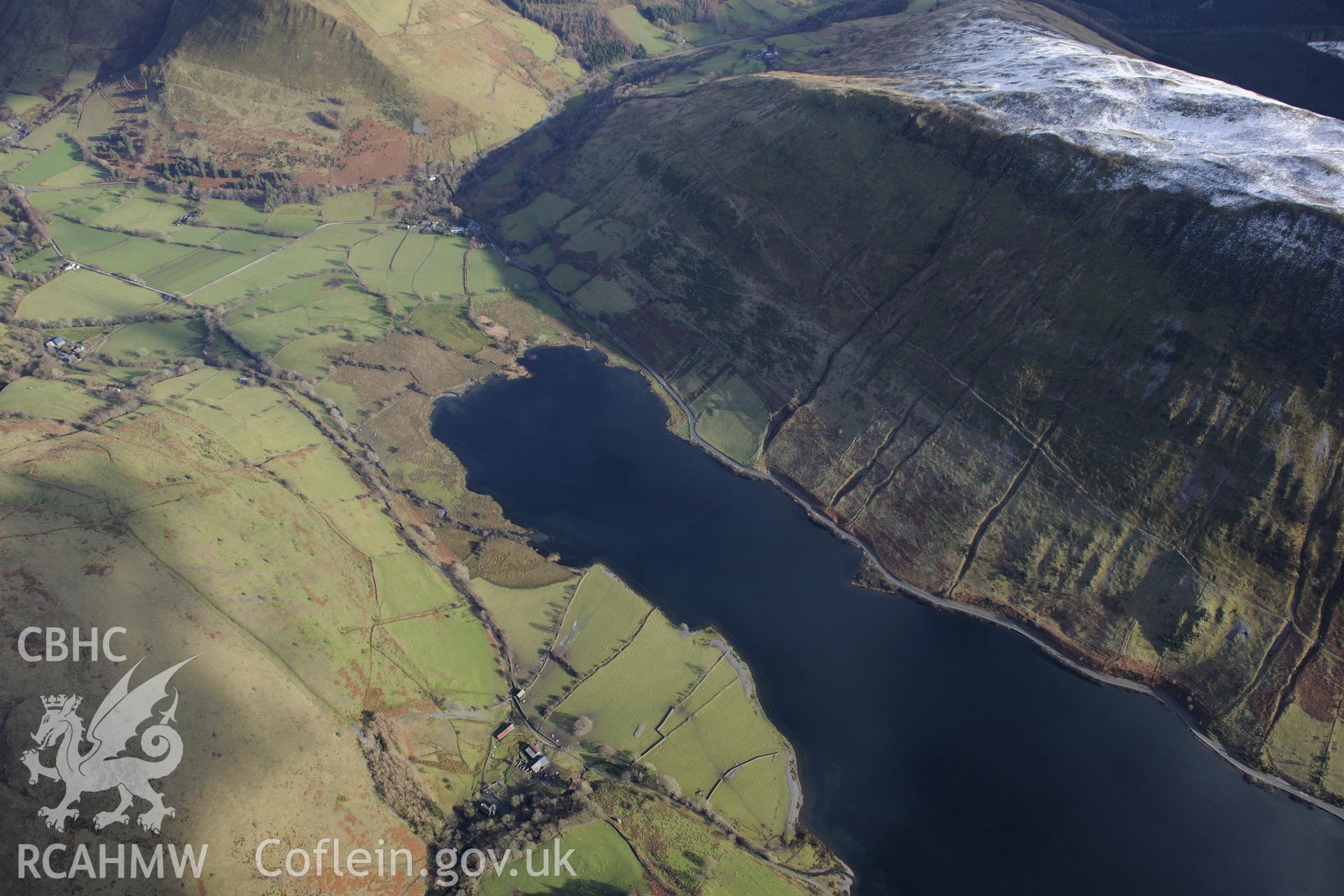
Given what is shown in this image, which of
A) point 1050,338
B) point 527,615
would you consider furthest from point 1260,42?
point 527,615

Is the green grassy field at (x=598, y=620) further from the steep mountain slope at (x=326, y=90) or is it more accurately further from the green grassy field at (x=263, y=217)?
the steep mountain slope at (x=326, y=90)

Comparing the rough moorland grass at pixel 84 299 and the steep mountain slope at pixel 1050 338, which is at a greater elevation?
the steep mountain slope at pixel 1050 338

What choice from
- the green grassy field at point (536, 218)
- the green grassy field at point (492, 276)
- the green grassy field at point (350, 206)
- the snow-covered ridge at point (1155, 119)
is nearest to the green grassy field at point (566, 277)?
the green grassy field at point (492, 276)

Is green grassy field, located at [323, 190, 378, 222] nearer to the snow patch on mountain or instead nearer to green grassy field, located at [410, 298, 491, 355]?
green grassy field, located at [410, 298, 491, 355]

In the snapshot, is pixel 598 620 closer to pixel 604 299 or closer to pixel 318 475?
pixel 318 475

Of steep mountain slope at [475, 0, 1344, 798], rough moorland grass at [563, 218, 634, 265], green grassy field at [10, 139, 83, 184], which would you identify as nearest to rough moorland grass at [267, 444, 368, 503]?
steep mountain slope at [475, 0, 1344, 798]

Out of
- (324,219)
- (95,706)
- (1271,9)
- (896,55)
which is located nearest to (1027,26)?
(896,55)

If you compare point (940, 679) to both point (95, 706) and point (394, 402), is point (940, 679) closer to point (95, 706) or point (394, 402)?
point (95, 706)

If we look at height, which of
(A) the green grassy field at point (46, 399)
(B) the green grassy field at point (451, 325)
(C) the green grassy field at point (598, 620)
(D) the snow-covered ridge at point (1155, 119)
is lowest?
Answer: (A) the green grassy field at point (46, 399)
